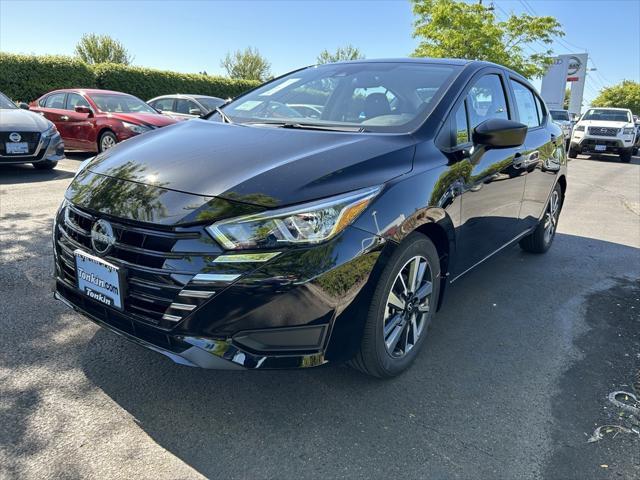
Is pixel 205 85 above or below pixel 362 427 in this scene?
above

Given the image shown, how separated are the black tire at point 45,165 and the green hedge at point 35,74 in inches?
431

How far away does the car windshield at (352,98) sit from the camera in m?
2.88

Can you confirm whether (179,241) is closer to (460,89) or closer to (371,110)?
(371,110)

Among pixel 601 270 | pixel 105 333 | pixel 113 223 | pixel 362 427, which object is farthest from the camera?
pixel 601 270

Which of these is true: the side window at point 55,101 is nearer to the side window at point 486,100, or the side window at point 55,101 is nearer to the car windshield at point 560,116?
the side window at point 486,100

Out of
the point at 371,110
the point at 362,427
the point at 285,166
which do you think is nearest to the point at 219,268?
the point at 285,166

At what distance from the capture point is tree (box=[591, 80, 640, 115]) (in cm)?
7079

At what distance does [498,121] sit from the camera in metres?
2.95

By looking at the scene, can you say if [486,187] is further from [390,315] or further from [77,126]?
[77,126]

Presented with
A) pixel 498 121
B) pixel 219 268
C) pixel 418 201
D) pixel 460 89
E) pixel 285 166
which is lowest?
pixel 219 268

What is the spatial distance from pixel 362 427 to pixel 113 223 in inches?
54.9

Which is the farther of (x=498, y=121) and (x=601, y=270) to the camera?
(x=601, y=270)

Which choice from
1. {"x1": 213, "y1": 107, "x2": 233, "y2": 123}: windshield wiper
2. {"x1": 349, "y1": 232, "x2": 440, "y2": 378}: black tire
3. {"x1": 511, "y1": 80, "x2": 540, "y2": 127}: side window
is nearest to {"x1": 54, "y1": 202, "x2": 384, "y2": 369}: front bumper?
{"x1": 349, "y1": 232, "x2": 440, "y2": 378}: black tire

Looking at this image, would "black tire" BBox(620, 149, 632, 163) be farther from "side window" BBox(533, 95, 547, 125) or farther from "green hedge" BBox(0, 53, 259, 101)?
"green hedge" BBox(0, 53, 259, 101)
